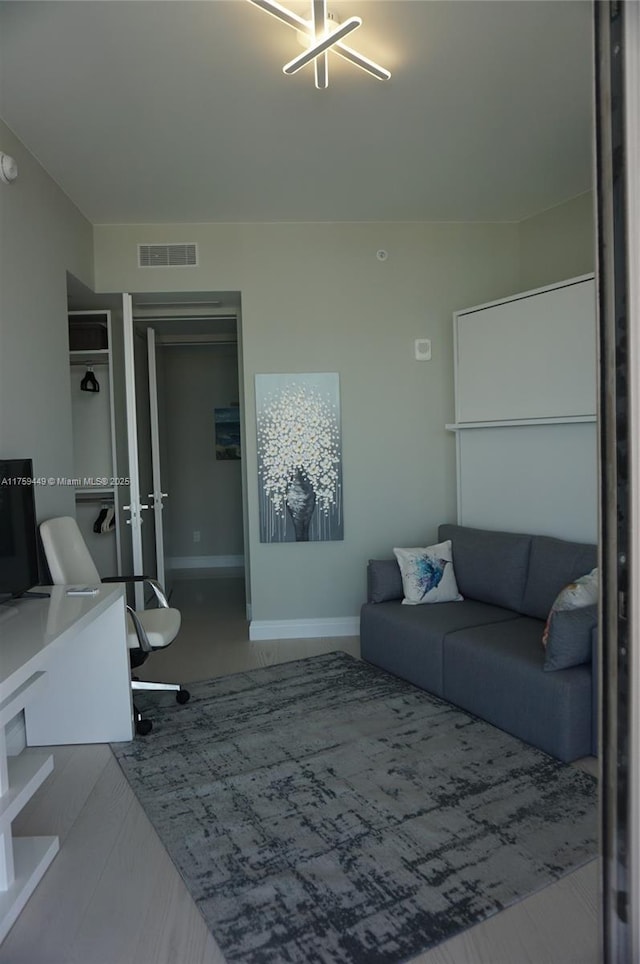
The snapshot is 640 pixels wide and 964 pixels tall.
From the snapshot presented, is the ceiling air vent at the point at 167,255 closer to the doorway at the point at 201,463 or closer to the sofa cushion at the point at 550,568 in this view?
the doorway at the point at 201,463

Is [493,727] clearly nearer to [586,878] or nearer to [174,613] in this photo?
[586,878]

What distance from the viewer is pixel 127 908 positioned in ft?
6.17

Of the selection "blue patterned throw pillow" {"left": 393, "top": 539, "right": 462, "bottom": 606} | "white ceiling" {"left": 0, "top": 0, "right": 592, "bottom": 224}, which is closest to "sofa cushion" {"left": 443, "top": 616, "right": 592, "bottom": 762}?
"blue patterned throw pillow" {"left": 393, "top": 539, "right": 462, "bottom": 606}

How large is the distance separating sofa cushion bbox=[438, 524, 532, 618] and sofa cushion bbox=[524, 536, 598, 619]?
64mm

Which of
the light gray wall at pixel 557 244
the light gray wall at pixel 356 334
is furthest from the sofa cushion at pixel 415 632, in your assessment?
the light gray wall at pixel 557 244

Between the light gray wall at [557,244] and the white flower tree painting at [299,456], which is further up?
the light gray wall at [557,244]

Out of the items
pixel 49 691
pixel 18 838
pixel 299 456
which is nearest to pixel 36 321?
pixel 49 691

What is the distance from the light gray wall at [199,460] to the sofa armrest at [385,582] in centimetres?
376

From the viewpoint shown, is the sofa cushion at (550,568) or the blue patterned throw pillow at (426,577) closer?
the sofa cushion at (550,568)

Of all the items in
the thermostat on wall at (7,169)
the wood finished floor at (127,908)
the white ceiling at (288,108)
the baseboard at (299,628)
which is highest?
the white ceiling at (288,108)

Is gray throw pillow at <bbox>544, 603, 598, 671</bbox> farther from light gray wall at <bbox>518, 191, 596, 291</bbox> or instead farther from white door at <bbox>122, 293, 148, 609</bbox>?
white door at <bbox>122, 293, 148, 609</bbox>

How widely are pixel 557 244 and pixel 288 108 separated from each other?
2212mm

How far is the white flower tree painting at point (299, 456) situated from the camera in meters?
4.47

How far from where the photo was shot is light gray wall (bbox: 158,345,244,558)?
7406 mm
